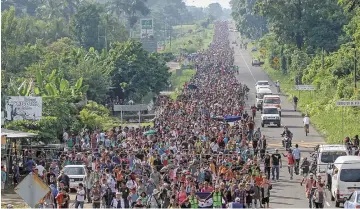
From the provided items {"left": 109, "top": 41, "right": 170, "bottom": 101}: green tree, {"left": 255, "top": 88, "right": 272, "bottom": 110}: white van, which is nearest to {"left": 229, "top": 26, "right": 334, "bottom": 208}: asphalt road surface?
{"left": 255, "top": 88, "right": 272, "bottom": 110}: white van

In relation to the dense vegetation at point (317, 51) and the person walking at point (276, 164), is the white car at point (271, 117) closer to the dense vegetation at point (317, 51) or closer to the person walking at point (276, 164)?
the dense vegetation at point (317, 51)

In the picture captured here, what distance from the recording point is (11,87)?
46.9 m

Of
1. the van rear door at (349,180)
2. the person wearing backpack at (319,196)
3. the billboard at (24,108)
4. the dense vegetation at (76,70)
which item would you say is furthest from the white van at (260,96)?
the person wearing backpack at (319,196)

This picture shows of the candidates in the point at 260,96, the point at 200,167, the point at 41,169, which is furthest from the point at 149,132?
the point at 260,96

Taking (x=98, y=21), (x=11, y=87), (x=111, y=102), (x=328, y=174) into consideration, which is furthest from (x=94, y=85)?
(x=98, y=21)

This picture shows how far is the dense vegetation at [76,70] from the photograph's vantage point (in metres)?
47.8

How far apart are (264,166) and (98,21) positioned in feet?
253

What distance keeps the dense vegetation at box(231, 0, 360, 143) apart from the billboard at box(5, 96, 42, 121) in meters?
16.0

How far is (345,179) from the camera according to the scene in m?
30.4

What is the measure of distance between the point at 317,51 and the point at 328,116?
1504 inches

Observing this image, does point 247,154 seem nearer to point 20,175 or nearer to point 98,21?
point 20,175

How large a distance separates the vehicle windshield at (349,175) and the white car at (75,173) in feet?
27.9

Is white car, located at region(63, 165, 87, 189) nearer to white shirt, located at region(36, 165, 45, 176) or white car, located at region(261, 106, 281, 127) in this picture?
white shirt, located at region(36, 165, 45, 176)

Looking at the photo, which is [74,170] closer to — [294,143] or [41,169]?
[41,169]
